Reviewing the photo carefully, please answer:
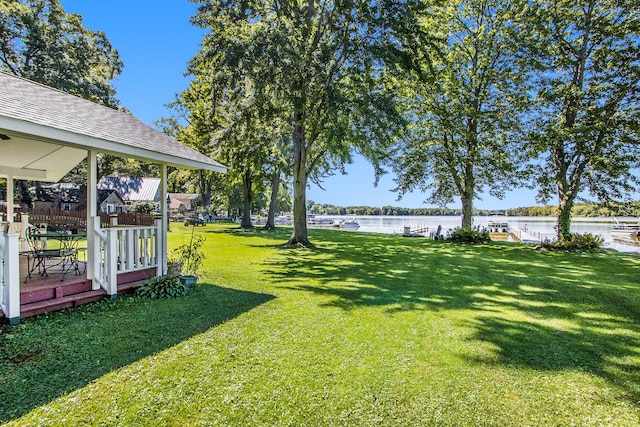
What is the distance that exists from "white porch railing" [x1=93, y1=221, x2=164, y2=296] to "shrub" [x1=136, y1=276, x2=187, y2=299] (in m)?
0.42

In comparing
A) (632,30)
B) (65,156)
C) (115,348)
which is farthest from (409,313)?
(632,30)

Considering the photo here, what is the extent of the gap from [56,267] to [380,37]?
41.1 ft

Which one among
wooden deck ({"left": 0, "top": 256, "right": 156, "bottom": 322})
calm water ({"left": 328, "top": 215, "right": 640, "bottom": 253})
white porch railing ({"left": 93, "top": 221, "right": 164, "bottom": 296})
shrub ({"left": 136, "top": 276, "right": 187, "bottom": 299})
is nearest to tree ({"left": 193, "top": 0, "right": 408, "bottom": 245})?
white porch railing ({"left": 93, "top": 221, "right": 164, "bottom": 296})

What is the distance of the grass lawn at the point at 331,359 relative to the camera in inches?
107

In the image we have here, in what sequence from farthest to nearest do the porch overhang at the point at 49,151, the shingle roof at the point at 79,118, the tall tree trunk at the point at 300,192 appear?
the tall tree trunk at the point at 300,192, the shingle roof at the point at 79,118, the porch overhang at the point at 49,151

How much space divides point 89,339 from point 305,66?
11080 millimetres

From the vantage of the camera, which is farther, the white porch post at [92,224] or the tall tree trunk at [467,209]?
the tall tree trunk at [467,209]

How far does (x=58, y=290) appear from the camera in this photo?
16.4ft

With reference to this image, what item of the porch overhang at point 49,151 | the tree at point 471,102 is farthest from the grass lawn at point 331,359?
the tree at point 471,102

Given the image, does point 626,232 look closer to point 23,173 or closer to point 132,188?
point 23,173

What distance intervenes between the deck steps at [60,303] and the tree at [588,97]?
1622cm

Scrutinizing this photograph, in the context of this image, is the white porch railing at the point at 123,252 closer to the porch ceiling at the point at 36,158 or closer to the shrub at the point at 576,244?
the porch ceiling at the point at 36,158

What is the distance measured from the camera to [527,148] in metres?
14.6

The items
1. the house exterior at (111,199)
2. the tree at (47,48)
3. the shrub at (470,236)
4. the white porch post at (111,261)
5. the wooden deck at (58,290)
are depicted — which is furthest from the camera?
the house exterior at (111,199)
